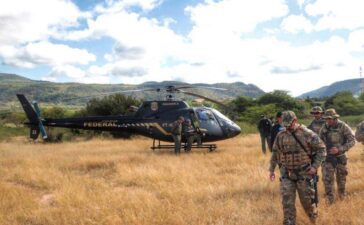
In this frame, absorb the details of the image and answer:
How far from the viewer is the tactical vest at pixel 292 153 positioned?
5645mm

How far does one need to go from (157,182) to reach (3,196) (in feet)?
11.8

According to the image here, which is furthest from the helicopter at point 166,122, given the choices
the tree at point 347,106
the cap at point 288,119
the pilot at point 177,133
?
the tree at point 347,106

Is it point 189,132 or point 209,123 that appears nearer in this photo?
point 189,132

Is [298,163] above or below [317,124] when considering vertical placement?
below

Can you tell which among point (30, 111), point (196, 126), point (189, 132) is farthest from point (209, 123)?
point (30, 111)

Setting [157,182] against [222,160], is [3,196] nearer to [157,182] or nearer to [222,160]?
[157,182]

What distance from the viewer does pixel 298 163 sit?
18.5ft

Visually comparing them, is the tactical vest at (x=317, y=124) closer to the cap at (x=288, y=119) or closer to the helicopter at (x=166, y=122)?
the cap at (x=288, y=119)

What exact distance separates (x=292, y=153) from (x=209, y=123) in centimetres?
1109

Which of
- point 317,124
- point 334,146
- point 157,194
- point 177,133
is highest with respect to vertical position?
point 317,124

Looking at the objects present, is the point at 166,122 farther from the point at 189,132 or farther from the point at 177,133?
the point at 177,133

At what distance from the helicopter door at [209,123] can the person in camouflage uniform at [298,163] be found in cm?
1096

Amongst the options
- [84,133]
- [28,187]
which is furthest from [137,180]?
[84,133]

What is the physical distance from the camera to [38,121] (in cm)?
1873
